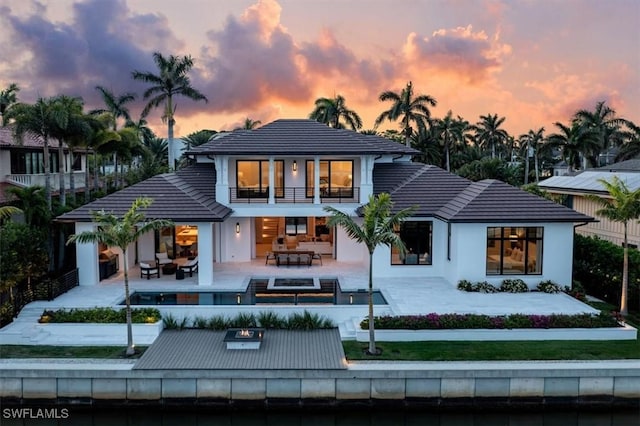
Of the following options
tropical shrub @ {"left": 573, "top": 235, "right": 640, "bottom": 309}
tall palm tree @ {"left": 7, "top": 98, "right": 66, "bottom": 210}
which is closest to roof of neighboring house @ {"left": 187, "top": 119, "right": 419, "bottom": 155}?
tall palm tree @ {"left": 7, "top": 98, "right": 66, "bottom": 210}

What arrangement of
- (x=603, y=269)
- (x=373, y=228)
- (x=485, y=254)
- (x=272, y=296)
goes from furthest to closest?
(x=485, y=254) → (x=603, y=269) → (x=272, y=296) → (x=373, y=228)

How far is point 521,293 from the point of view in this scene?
18.4 meters

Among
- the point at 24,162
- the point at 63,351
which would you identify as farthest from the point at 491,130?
the point at 63,351

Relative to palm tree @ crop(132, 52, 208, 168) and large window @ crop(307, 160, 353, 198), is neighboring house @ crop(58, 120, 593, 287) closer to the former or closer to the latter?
large window @ crop(307, 160, 353, 198)

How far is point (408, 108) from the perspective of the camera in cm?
4353

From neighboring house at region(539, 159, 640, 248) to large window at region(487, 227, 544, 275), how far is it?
3.30 meters

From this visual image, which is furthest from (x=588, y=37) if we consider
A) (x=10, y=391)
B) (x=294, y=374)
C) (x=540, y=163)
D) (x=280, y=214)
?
(x=540, y=163)

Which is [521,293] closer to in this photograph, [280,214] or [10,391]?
[280,214]

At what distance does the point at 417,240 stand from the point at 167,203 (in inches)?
411

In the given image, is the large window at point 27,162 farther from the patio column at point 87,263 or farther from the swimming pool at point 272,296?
the swimming pool at point 272,296

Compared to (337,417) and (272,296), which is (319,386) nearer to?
(337,417)

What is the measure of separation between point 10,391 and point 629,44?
25145mm

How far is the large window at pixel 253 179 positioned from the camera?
75.6 ft

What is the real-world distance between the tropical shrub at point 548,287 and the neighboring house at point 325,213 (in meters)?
0.29
